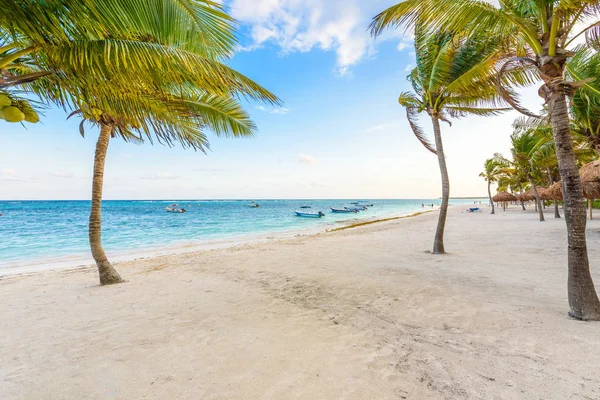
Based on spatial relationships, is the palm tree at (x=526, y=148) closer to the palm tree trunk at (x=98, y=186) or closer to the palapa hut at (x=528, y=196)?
the palapa hut at (x=528, y=196)

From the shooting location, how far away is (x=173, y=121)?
3824mm

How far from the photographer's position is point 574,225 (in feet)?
10.6

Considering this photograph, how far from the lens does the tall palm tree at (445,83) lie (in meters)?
5.88

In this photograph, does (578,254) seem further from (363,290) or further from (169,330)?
(169,330)

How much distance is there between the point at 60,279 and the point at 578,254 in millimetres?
10825

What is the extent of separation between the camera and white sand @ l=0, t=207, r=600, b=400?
2234 mm

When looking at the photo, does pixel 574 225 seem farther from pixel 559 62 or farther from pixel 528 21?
pixel 528 21

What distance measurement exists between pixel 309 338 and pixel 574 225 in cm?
361

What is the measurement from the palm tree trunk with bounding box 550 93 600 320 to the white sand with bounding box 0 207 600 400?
293 millimetres

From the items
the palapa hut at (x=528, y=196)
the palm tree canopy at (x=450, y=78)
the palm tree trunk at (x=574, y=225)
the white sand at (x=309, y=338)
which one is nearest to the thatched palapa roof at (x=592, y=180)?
the palm tree canopy at (x=450, y=78)

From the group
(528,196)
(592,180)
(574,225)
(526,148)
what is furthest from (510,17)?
(528,196)

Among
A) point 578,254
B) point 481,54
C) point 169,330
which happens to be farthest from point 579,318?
point 481,54

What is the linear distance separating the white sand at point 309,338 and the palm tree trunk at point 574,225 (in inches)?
11.5

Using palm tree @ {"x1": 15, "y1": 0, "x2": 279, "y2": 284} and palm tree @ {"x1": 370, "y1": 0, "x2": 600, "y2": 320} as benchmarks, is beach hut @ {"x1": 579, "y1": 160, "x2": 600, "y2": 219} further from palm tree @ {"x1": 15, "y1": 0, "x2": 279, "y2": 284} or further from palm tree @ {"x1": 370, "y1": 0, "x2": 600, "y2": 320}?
palm tree @ {"x1": 15, "y1": 0, "x2": 279, "y2": 284}
